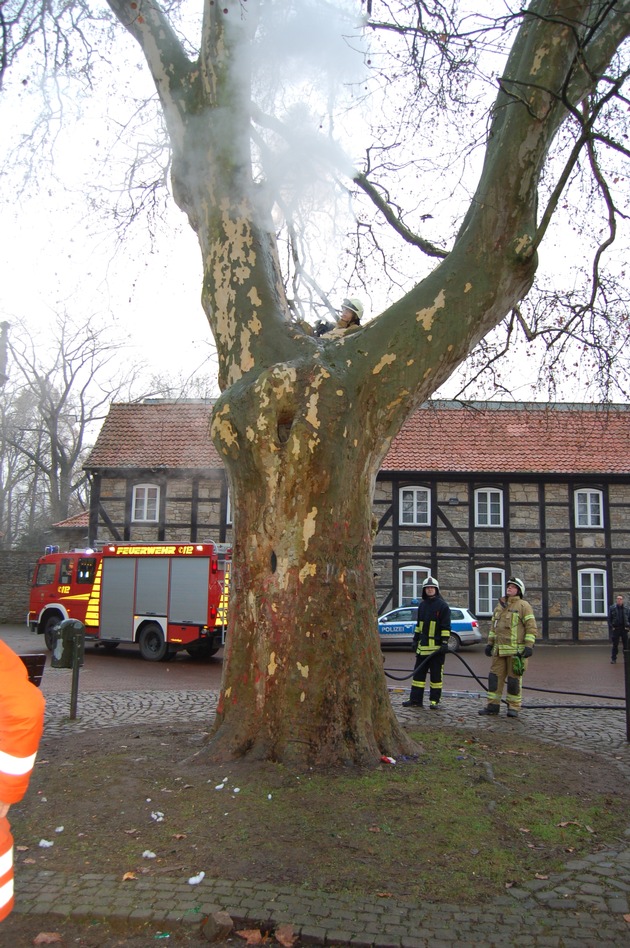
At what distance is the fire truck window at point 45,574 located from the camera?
18719 mm

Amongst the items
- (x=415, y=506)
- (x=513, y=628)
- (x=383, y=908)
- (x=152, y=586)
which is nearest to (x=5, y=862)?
(x=383, y=908)

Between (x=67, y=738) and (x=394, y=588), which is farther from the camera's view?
(x=394, y=588)

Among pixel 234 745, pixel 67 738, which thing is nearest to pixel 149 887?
pixel 234 745

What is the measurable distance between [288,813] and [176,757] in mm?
1583

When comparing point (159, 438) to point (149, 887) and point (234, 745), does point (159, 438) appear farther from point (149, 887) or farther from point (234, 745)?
point (149, 887)

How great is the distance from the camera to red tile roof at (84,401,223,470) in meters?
24.5

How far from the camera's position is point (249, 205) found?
6.43 meters

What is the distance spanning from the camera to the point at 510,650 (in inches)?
354

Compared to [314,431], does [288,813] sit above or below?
below

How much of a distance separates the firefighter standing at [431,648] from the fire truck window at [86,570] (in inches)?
427

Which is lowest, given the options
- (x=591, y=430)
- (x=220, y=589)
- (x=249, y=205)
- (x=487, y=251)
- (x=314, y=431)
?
(x=220, y=589)

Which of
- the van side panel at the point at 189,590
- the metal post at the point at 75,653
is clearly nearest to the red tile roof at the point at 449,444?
the van side panel at the point at 189,590

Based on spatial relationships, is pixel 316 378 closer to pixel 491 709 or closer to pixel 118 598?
pixel 491 709

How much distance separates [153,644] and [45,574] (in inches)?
151
